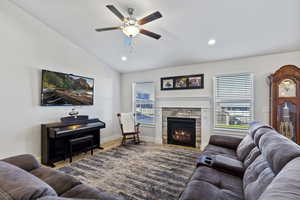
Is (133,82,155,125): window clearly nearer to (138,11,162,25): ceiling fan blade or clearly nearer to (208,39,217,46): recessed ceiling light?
(208,39,217,46): recessed ceiling light

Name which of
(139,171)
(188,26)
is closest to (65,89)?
(139,171)

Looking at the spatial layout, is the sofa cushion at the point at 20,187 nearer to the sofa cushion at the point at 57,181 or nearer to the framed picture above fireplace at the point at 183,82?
the sofa cushion at the point at 57,181

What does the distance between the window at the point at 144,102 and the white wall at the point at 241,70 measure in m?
0.23

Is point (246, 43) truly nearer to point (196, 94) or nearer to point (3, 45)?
point (196, 94)

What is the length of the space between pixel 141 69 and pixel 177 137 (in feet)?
8.16

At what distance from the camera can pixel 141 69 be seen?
4.94 m

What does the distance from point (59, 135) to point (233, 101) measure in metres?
4.16

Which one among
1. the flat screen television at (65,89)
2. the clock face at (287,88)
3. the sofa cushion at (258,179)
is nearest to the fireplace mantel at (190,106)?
the clock face at (287,88)

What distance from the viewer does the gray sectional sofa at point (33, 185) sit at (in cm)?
67

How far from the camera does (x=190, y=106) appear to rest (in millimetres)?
4246

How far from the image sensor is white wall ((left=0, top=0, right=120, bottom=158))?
109 inches

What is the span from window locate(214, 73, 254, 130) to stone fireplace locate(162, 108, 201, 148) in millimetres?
550

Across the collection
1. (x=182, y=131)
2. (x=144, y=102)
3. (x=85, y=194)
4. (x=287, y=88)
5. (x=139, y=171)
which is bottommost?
(x=139, y=171)

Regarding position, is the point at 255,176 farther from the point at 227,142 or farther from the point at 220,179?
the point at 227,142
